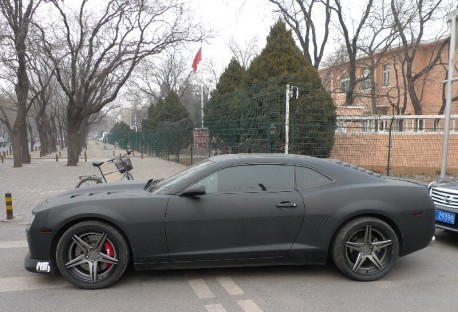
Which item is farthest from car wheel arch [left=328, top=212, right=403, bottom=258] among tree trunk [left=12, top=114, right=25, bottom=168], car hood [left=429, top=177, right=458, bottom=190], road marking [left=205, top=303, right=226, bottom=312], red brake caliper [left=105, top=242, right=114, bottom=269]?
tree trunk [left=12, top=114, right=25, bottom=168]

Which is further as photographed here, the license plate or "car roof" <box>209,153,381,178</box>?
the license plate

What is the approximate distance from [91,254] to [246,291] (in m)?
1.67

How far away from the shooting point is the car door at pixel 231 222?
3936 mm

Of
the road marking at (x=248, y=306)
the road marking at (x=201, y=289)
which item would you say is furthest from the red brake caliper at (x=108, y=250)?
the road marking at (x=248, y=306)

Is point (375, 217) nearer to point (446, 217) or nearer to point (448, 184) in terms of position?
point (446, 217)

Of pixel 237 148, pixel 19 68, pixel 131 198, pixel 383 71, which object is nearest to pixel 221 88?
pixel 237 148

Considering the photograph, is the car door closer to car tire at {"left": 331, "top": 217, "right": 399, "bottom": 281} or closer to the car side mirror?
the car side mirror

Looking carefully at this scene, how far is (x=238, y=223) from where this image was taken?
13.0 ft

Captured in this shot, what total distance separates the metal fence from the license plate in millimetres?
5047

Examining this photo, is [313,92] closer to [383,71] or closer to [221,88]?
[221,88]

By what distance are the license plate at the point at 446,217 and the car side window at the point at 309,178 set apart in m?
2.35

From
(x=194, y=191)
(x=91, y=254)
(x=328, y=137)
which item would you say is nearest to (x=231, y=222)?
(x=194, y=191)

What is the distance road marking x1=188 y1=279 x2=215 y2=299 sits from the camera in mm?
3758

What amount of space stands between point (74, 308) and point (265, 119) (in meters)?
8.62
